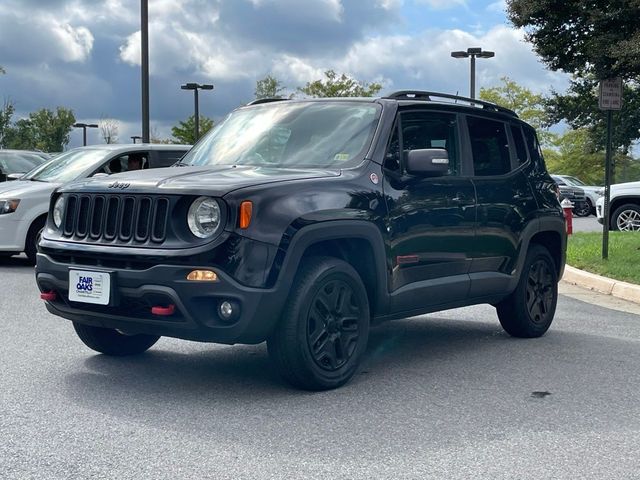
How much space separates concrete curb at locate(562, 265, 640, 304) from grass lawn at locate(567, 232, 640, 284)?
0.64 feet

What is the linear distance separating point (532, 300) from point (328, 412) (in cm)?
315

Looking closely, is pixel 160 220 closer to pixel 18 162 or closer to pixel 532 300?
pixel 532 300

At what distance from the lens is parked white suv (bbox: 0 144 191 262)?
40.4ft

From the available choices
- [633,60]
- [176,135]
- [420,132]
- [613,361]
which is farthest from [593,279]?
[176,135]

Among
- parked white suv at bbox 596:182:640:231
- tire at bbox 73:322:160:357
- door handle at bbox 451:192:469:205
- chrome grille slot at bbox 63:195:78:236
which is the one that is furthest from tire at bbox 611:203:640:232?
chrome grille slot at bbox 63:195:78:236

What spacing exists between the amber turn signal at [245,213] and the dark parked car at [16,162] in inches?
476

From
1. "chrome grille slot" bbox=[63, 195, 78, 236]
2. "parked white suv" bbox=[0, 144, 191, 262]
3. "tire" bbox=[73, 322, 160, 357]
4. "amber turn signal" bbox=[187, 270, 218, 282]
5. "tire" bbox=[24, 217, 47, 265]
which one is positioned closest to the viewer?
"amber turn signal" bbox=[187, 270, 218, 282]

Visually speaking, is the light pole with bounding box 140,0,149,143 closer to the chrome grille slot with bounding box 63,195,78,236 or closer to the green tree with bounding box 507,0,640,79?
the green tree with bounding box 507,0,640,79

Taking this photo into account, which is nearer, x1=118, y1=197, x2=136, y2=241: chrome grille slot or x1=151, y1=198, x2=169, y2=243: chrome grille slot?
x1=151, y1=198, x2=169, y2=243: chrome grille slot

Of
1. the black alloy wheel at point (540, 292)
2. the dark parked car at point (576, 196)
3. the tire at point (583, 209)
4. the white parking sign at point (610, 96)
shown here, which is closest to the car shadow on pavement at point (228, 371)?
the black alloy wheel at point (540, 292)

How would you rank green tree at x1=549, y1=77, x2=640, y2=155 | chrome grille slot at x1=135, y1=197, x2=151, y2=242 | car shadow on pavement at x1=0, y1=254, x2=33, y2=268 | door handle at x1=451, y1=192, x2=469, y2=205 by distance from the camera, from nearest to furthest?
chrome grille slot at x1=135, y1=197, x2=151, y2=242
door handle at x1=451, y1=192, x2=469, y2=205
car shadow on pavement at x1=0, y1=254, x2=33, y2=268
green tree at x1=549, y1=77, x2=640, y2=155

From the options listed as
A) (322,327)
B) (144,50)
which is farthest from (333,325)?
(144,50)

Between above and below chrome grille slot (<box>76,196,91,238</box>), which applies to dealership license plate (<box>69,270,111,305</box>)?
below

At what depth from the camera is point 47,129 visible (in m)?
64.6
